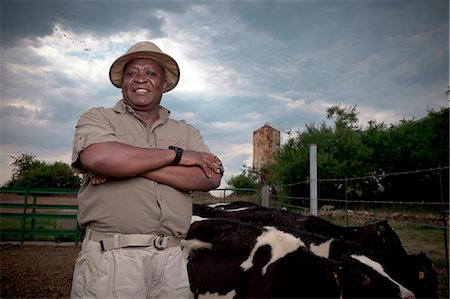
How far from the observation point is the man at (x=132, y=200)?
2.24 metres

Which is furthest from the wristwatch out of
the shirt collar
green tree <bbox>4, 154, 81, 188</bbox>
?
green tree <bbox>4, 154, 81, 188</bbox>

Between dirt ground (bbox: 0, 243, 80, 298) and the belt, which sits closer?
the belt

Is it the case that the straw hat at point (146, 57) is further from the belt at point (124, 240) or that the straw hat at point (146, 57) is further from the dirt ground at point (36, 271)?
the dirt ground at point (36, 271)

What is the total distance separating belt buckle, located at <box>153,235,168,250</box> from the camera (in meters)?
2.31

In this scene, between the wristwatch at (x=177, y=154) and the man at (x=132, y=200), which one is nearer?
the man at (x=132, y=200)

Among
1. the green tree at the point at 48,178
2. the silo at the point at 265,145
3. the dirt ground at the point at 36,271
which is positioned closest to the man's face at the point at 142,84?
the dirt ground at the point at 36,271

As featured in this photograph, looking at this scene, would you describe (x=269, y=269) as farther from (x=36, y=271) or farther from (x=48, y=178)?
(x=48, y=178)

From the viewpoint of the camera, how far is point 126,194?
2.33m

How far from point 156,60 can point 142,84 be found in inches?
9.8

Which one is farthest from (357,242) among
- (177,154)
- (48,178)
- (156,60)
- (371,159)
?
(48,178)

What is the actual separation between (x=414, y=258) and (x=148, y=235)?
3.37 meters

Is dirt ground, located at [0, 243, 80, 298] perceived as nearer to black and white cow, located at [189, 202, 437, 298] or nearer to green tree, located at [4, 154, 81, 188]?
black and white cow, located at [189, 202, 437, 298]

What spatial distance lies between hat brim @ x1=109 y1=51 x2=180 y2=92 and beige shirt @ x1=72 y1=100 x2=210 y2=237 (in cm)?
33

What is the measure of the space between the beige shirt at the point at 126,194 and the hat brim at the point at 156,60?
1.08 ft
